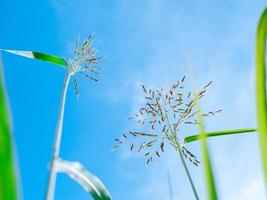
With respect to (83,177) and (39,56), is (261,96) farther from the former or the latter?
(39,56)

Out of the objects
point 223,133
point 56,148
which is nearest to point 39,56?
point 56,148

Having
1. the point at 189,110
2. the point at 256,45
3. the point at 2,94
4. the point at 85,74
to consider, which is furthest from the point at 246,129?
the point at 85,74

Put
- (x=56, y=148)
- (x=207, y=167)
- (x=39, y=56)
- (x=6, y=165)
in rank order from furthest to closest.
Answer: (x=39, y=56), (x=56, y=148), (x=207, y=167), (x=6, y=165)

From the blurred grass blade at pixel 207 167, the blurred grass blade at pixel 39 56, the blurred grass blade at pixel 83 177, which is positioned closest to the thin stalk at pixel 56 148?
the blurred grass blade at pixel 83 177

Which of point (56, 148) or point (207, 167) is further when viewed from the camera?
point (56, 148)

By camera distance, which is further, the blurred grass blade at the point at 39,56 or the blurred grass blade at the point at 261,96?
the blurred grass blade at the point at 39,56

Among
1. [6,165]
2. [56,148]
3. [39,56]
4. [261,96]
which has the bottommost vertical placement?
[6,165]

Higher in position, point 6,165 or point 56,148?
point 56,148

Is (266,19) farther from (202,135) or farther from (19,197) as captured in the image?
(19,197)

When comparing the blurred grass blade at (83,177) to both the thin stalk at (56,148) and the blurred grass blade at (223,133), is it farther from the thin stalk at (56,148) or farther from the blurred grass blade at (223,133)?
the blurred grass blade at (223,133)

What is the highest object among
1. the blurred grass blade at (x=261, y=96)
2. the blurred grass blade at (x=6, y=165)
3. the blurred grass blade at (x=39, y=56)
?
the blurred grass blade at (x=39, y=56)
